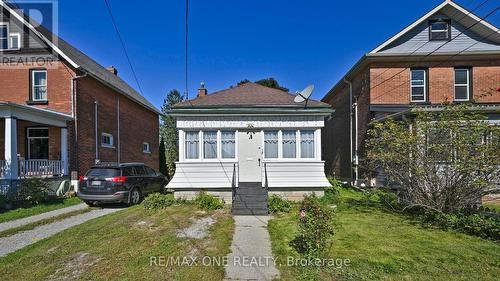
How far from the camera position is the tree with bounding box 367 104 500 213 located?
7.12m

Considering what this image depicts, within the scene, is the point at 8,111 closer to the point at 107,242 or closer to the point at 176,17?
the point at 176,17

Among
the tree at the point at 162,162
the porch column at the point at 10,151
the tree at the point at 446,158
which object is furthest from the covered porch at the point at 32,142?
the tree at the point at 446,158

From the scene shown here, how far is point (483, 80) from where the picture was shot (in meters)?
14.6

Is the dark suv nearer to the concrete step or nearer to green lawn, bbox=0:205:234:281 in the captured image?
green lawn, bbox=0:205:234:281

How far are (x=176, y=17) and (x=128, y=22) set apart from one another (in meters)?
1.89

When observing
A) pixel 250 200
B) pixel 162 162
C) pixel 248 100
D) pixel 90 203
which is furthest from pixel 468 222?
pixel 162 162

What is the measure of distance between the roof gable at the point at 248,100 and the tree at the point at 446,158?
354 centimetres

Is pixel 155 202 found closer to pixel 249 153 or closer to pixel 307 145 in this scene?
pixel 249 153

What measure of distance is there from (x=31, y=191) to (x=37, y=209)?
48.8 inches

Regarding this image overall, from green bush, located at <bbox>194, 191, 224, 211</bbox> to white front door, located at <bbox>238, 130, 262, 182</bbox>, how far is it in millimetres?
1343

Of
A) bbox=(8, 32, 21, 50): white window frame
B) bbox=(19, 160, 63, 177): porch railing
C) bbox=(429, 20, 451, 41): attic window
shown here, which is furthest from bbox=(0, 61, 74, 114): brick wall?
bbox=(429, 20, 451, 41): attic window

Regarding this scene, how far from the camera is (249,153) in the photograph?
10875 mm

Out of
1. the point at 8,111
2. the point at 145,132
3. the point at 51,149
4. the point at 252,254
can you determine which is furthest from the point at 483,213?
the point at 145,132

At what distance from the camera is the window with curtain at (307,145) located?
10.9 meters
